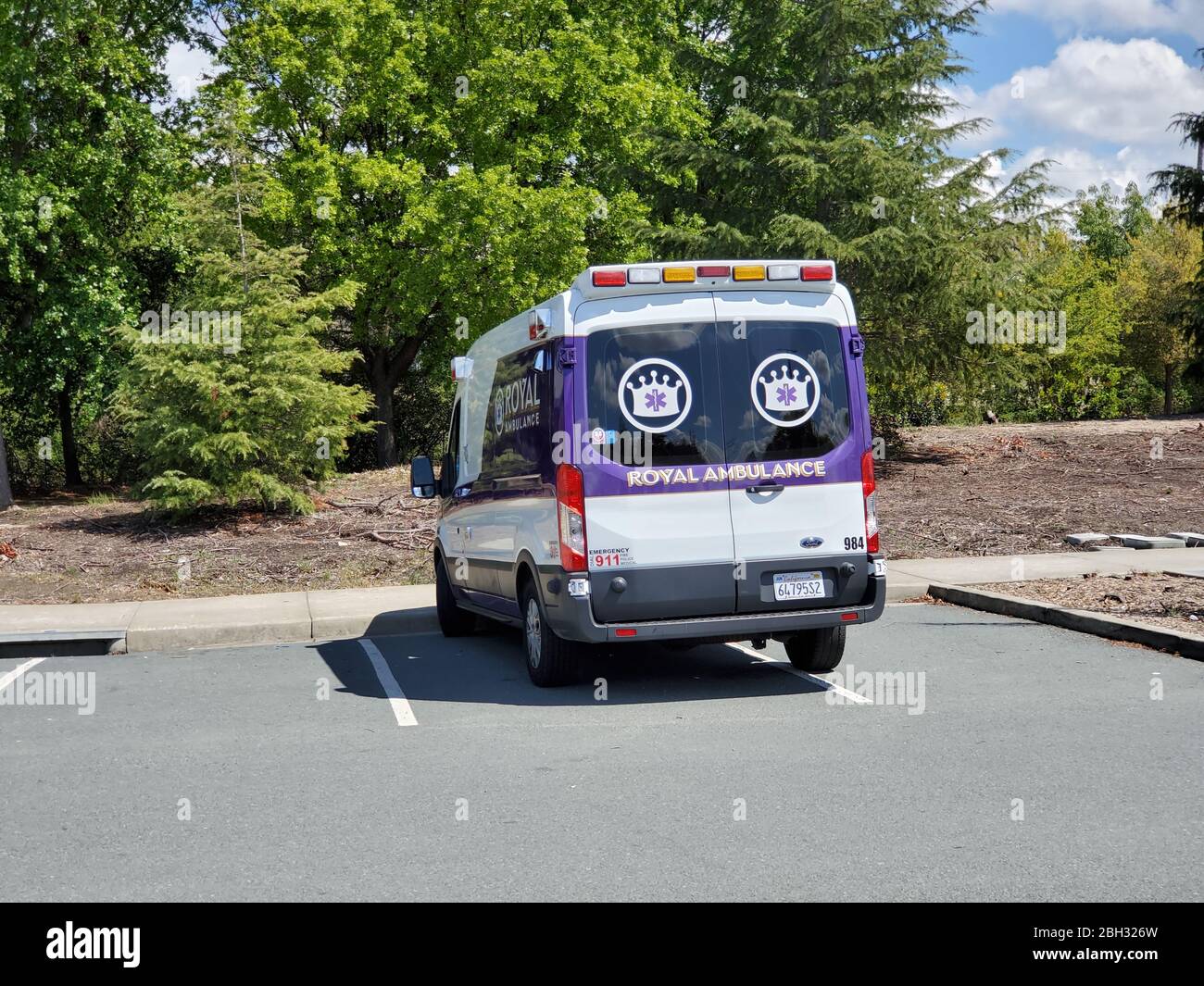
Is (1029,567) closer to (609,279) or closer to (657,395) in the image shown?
(657,395)

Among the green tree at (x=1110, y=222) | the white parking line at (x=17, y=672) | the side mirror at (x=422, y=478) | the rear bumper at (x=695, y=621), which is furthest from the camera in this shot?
the green tree at (x=1110, y=222)

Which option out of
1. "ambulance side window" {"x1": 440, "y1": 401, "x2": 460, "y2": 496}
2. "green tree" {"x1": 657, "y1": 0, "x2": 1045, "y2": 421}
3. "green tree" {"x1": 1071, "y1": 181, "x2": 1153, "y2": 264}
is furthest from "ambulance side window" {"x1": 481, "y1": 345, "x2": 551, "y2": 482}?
"green tree" {"x1": 1071, "y1": 181, "x2": 1153, "y2": 264}

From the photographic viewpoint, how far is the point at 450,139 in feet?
92.9

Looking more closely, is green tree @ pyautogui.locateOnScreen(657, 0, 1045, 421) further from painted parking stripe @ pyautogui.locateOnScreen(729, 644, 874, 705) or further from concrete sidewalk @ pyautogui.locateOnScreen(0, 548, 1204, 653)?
painted parking stripe @ pyautogui.locateOnScreen(729, 644, 874, 705)

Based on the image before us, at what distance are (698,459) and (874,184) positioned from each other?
558 inches

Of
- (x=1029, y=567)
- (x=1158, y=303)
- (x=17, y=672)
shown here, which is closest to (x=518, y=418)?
(x=17, y=672)

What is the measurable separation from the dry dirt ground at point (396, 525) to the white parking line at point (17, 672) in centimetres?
271

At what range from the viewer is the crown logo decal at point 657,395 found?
8.08m

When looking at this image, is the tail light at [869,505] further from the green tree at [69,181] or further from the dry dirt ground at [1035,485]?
the green tree at [69,181]

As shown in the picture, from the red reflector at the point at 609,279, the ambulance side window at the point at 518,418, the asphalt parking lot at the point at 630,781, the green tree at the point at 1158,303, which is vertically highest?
the green tree at the point at 1158,303

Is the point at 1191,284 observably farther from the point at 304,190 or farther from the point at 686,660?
the point at 686,660

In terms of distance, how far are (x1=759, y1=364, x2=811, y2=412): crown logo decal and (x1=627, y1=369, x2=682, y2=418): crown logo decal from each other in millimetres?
623

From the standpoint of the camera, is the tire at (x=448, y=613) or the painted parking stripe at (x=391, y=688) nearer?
the painted parking stripe at (x=391, y=688)

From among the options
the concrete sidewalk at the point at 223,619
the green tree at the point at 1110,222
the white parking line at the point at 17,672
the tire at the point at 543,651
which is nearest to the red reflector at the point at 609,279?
the tire at the point at 543,651
